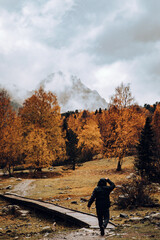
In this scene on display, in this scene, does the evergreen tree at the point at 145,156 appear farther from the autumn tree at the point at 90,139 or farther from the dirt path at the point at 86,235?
the autumn tree at the point at 90,139

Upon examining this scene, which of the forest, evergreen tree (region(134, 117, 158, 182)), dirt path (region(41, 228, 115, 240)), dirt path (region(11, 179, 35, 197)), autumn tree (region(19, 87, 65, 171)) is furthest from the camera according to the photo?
autumn tree (region(19, 87, 65, 171))

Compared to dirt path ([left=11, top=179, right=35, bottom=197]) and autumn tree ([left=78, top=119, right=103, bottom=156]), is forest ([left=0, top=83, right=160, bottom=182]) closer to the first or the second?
dirt path ([left=11, top=179, right=35, bottom=197])

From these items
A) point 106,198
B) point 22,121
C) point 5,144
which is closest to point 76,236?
point 106,198

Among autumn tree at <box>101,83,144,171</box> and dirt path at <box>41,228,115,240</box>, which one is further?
autumn tree at <box>101,83,144,171</box>

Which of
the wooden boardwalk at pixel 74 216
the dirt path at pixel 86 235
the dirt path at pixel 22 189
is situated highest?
the dirt path at pixel 86 235

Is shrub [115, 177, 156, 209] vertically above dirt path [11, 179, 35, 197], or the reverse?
shrub [115, 177, 156, 209]

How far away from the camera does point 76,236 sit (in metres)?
7.49

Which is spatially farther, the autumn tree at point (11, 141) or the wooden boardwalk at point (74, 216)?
the autumn tree at point (11, 141)

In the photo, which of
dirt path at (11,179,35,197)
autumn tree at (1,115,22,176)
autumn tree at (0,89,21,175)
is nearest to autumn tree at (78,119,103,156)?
autumn tree at (1,115,22,176)

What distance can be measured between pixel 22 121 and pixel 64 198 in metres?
17.0

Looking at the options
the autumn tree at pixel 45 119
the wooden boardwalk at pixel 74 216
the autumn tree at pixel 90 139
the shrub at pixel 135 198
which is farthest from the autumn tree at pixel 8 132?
the autumn tree at pixel 90 139

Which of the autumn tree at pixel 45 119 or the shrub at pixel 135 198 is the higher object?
the autumn tree at pixel 45 119

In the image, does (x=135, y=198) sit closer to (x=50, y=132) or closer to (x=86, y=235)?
(x=86, y=235)

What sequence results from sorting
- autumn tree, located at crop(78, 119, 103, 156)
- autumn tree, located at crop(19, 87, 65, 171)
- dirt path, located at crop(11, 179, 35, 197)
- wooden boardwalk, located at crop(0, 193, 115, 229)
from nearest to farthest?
wooden boardwalk, located at crop(0, 193, 115, 229) < dirt path, located at crop(11, 179, 35, 197) < autumn tree, located at crop(19, 87, 65, 171) < autumn tree, located at crop(78, 119, 103, 156)
